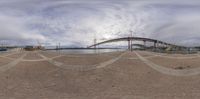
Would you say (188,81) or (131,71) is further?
(131,71)

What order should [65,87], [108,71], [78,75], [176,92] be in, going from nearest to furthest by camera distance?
[176,92]
[65,87]
[78,75]
[108,71]

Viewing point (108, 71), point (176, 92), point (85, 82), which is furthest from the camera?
point (108, 71)

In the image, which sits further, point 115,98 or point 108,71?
point 108,71

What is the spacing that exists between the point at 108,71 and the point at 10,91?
32.3ft

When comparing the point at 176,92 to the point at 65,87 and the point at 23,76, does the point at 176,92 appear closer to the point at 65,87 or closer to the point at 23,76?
the point at 65,87

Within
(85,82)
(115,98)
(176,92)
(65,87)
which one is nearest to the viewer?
(115,98)

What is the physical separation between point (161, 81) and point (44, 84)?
7.32m

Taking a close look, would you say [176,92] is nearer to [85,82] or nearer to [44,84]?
[85,82]

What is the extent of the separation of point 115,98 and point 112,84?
5253 mm

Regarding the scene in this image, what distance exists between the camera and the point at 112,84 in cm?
2281

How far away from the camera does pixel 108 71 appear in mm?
28438

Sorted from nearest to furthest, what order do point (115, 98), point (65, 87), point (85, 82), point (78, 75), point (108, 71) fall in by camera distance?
point (115, 98) < point (65, 87) < point (85, 82) < point (78, 75) < point (108, 71)

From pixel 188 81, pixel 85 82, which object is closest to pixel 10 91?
pixel 85 82

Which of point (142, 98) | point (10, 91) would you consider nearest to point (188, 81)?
point (142, 98)
